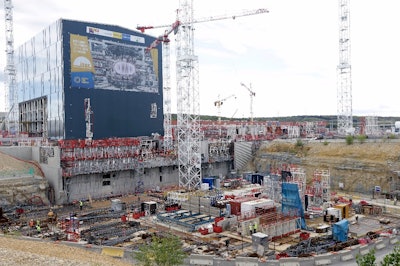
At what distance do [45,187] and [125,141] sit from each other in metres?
10.7

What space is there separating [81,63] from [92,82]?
2.75 meters

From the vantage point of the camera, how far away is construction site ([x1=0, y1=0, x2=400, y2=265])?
24.6m

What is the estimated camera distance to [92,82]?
50500 millimetres

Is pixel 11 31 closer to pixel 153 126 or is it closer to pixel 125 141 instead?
pixel 153 126

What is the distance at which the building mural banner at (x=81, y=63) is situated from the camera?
4875cm

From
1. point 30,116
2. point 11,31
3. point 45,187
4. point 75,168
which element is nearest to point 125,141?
point 75,168

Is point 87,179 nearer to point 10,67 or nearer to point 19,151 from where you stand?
point 19,151

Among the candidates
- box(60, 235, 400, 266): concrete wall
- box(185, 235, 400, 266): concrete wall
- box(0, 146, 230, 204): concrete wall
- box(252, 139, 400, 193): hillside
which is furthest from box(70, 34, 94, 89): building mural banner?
box(185, 235, 400, 266): concrete wall

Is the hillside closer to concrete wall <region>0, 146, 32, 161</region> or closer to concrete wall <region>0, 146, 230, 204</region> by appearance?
concrete wall <region>0, 146, 230, 204</region>

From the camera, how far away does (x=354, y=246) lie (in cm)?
2202

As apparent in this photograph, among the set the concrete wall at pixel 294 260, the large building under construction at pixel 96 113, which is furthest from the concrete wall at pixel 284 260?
the large building under construction at pixel 96 113

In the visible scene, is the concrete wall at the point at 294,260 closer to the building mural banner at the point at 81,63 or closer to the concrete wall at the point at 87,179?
the concrete wall at the point at 87,179

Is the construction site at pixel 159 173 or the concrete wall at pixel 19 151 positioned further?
the concrete wall at pixel 19 151

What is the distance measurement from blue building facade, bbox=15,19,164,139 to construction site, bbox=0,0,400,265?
151 millimetres
